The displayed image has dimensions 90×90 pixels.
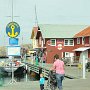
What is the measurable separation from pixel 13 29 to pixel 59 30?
5747cm

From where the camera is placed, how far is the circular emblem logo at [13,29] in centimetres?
1944

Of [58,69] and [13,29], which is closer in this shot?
[58,69]

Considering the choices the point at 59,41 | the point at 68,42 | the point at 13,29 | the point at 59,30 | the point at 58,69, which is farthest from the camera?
the point at 59,30

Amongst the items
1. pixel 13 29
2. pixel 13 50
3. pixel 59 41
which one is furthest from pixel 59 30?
pixel 13 29

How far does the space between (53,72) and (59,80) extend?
606 millimetres

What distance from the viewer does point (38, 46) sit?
279 ft

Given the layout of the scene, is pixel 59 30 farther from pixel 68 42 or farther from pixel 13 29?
pixel 13 29

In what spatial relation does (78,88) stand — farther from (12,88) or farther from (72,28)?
(72,28)

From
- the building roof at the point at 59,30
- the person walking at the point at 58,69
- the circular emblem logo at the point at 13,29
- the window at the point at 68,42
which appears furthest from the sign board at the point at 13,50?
the window at the point at 68,42

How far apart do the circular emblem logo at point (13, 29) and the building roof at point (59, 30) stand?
53.1m

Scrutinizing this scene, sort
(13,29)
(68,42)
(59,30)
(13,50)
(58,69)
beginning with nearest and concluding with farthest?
(58,69)
(13,29)
(13,50)
(68,42)
(59,30)

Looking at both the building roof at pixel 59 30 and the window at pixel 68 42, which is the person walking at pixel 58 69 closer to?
the building roof at pixel 59 30

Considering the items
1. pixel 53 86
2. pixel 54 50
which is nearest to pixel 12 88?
pixel 53 86

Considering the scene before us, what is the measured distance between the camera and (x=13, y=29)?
64.0 ft
